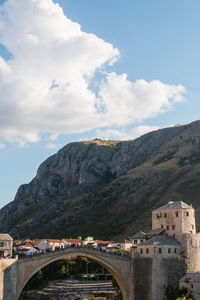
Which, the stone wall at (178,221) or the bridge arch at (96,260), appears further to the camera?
the stone wall at (178,221)

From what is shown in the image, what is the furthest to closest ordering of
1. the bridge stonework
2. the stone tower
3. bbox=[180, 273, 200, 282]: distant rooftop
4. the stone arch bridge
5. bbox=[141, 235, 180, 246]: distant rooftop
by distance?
the stone tower, bbox=[141, 235, 180, 246]: distant rooftop, bbox=[180, 273, 200, 282]: distant rooftop, the bridge stonework, the stone arch bridge

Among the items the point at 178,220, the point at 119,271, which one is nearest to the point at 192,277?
the point at 178,220

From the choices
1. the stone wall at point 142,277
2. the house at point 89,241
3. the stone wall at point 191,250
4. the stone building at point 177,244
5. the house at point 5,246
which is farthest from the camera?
the house at point 89,241

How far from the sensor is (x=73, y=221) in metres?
142

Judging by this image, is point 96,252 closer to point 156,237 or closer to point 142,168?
point 156,237

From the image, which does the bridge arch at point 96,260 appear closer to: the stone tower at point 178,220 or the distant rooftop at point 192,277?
the stone tower at point 178,220

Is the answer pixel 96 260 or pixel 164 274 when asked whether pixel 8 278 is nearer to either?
pixel 96 260

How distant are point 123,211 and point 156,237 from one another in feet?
261

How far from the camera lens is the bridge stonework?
4753 centimetres

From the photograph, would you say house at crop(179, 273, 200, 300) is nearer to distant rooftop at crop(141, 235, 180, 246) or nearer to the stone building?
the stone building

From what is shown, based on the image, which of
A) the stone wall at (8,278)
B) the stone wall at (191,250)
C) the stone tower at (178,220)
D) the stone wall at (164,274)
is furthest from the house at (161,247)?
the stone wall at (8,278)

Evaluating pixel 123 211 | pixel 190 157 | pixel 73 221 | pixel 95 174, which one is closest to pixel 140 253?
pixel 123 211

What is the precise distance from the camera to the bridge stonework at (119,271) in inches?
1871

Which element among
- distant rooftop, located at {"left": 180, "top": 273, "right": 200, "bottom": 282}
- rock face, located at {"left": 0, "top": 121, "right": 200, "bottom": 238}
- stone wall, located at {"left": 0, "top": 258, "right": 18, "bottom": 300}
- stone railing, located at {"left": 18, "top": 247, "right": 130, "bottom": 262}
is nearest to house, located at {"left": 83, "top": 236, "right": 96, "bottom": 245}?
rock face, located at {"left": 0, "top": 121, "right": 200, "bottom": 238}
